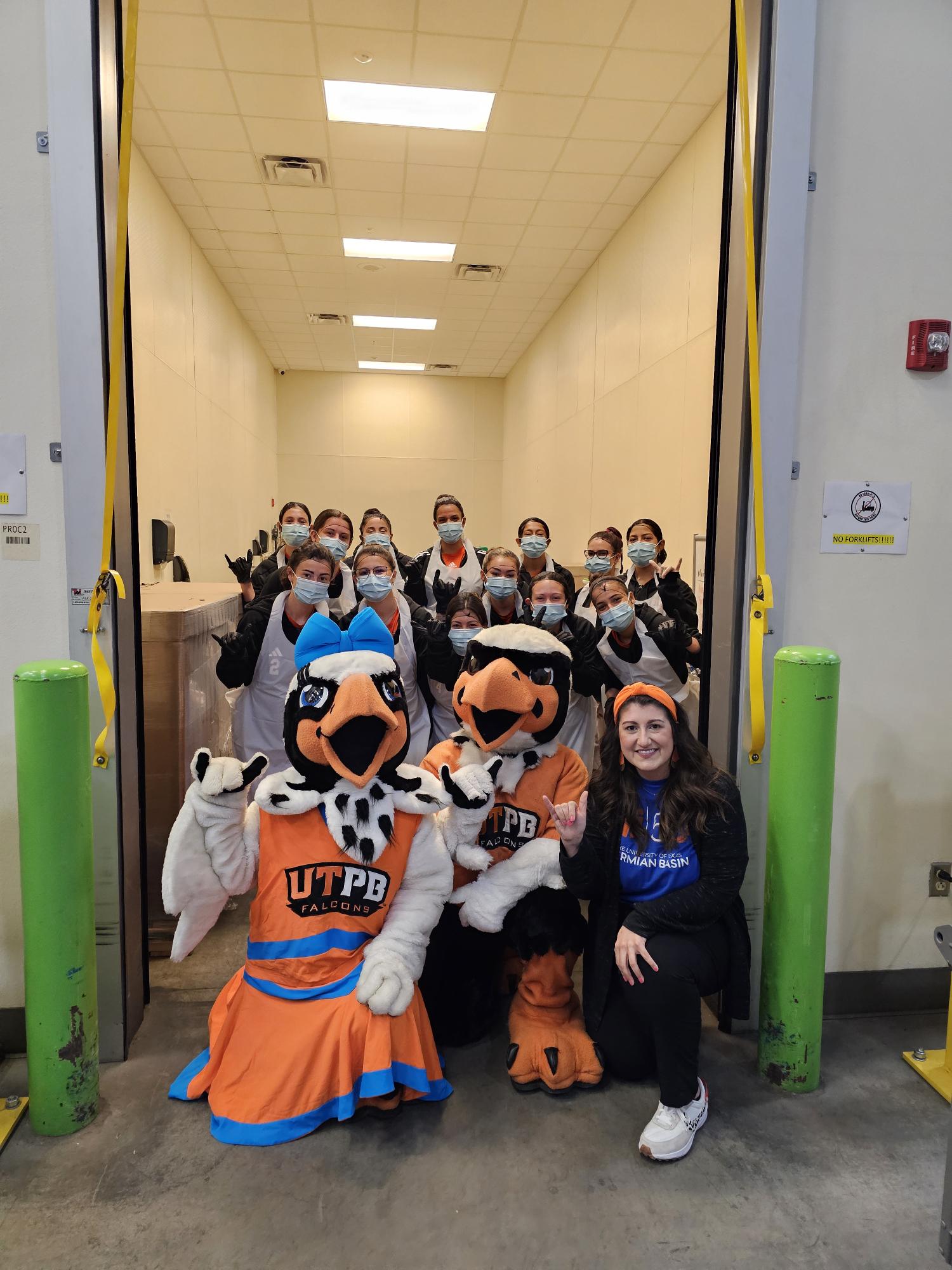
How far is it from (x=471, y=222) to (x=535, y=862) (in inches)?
211

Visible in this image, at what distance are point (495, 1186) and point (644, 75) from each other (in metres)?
4.60

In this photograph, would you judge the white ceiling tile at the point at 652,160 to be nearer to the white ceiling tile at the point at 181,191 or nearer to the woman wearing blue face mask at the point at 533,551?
the woman wearing blue face mask at the point at 533,551

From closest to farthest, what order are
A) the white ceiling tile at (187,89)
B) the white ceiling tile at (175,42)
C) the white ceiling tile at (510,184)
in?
the white ceiling tile at (175,42)
the white ceiling tile at (187,89)
the white ceiling tile at (510,184)

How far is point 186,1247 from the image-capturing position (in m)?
1.57

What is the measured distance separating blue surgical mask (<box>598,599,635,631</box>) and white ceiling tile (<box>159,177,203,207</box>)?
4.53 m

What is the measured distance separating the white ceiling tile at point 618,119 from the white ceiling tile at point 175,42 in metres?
1.90

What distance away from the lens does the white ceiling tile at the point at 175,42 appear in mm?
3693

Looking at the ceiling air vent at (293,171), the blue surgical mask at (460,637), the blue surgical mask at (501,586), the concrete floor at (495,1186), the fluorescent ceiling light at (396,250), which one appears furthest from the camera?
the fluorescent ceiling light at (396,250)

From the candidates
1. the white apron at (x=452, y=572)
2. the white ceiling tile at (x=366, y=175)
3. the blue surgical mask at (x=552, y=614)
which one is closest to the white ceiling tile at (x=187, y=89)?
the white ceiling tile at (x=366, y=175)

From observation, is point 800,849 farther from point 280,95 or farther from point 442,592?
point 280,95

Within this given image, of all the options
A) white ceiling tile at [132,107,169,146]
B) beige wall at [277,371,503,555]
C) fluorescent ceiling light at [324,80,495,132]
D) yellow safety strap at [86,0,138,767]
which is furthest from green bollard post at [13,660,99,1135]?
beige wall at [277,371,503,555]

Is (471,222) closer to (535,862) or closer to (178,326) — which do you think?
(178,326)

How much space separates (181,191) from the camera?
18.3ft

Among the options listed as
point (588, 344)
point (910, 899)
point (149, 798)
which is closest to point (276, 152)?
point (588, 344)
